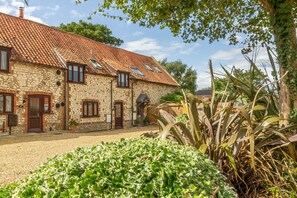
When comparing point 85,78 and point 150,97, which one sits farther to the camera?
point 150,97

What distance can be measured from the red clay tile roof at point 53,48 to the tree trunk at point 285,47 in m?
13.2

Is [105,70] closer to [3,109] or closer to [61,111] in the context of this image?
[61,111]

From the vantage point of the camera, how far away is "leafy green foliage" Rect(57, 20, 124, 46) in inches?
1251

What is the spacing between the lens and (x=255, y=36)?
6016 mm

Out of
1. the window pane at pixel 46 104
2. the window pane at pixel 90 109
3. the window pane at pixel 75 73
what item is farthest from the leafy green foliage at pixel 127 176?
the window pane at pixel 90 109

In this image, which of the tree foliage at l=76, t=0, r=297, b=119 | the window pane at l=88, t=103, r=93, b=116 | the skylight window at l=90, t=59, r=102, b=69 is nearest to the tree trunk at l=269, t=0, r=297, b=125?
the tree foliage at l=76, t=0, r=297, b=119

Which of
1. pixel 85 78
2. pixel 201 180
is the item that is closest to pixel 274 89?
pixel 201 180

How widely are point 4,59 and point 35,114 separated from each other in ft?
11.5

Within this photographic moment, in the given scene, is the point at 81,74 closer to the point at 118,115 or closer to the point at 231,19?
the point at 118,115

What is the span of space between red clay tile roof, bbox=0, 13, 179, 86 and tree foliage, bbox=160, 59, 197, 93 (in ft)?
55.2

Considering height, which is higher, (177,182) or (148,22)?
(148,22)

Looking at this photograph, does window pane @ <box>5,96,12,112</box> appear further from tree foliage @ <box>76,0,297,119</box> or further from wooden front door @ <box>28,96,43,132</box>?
tree foliage @ <box>76,0,297,119</box>

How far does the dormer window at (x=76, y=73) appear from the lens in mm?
16438

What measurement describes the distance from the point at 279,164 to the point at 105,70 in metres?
17.0
